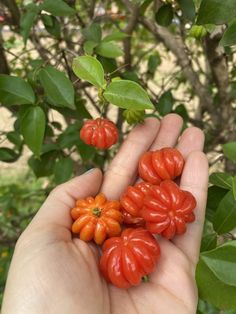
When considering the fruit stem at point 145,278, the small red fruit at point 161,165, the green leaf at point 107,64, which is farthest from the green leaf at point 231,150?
the green leaf at point 107,64

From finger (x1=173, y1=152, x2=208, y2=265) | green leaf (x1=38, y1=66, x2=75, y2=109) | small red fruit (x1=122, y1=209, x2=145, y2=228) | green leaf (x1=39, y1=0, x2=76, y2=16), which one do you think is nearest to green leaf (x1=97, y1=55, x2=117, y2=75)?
green leaf (x1=39, y1=0, x2=76, y2=16)

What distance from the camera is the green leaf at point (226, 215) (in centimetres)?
155

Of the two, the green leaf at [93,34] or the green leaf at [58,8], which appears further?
the green leaf at [93,34]

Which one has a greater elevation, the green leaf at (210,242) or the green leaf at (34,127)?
the green leaf at (34,127)

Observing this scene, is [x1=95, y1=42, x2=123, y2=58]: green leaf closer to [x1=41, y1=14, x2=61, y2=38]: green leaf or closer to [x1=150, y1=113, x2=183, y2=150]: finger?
[x1=41, y1=14, x2=61, y2=38]: green leaf

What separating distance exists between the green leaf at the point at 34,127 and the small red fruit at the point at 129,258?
1.77 feet

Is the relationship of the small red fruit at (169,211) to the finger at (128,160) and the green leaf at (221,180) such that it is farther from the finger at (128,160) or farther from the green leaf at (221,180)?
the finger at (128,160)

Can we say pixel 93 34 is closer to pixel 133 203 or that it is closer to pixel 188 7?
pixel 188 7

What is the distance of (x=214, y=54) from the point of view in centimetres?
266

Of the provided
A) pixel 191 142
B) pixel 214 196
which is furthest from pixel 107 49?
pixel 214 196

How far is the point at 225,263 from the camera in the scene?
1156 mm

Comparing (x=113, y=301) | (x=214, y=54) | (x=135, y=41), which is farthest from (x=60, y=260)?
(x=135, y=41)

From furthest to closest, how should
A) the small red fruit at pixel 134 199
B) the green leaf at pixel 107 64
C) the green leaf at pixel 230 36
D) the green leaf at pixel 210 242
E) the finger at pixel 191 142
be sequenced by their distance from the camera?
1. the finger at pixel 191 142
2. the green leaf at pixel 107 64
3. the small red fruit at pixel 134 199
4. the green leaf at pixel 210 242
5. the green leaf at pixel 230 36

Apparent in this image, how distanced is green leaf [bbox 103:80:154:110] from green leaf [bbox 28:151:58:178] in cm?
99
